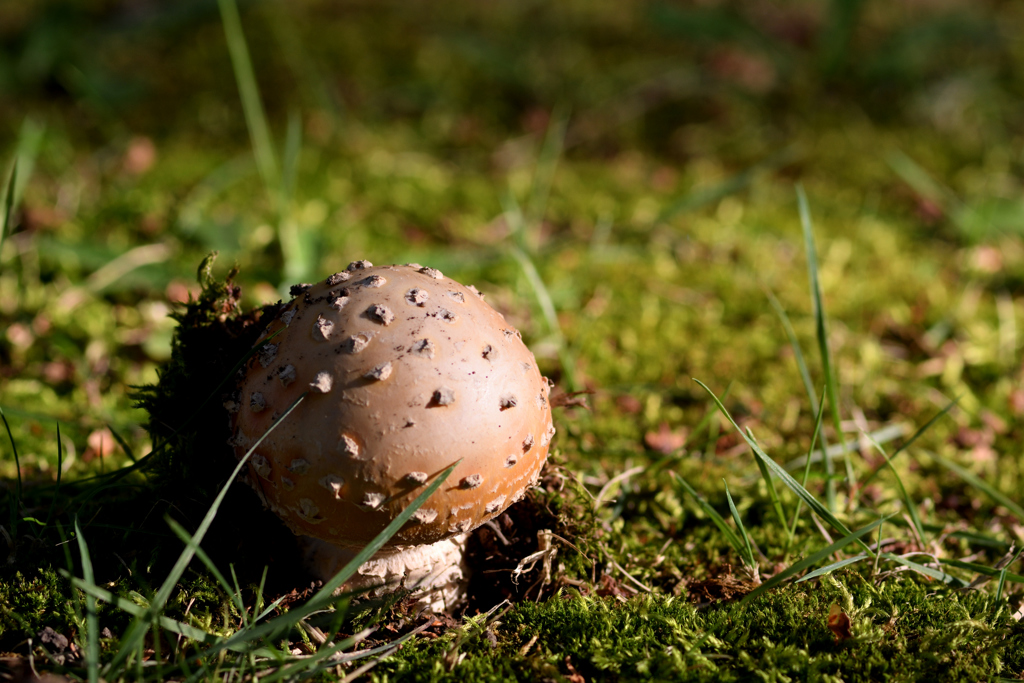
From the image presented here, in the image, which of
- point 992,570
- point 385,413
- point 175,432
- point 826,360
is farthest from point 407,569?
point 992,570

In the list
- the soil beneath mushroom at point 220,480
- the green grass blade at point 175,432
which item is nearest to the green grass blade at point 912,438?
the soil beneath mushroom at point 220,480

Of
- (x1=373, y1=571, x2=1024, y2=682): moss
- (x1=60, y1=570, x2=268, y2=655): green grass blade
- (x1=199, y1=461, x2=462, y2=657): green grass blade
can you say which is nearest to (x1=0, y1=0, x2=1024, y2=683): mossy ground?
(x1=373, y1=571, x2=1024, y2=682): moss

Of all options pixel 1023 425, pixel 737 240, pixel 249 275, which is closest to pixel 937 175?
pixel 737 240

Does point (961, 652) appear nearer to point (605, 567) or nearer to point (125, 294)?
point (605, 567)

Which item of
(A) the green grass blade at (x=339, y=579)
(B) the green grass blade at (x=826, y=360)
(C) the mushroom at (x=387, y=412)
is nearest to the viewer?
(A) the green grass blade at (x=339, y=579)

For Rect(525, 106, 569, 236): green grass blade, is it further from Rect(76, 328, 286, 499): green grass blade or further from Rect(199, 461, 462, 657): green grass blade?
Rect(199, 461, 462, 657): green grass blade

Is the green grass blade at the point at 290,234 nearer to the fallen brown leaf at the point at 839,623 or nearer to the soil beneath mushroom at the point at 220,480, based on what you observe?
the soil beneath mushroom at the point at 220,480
